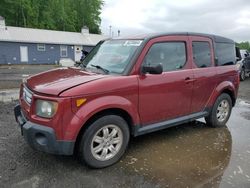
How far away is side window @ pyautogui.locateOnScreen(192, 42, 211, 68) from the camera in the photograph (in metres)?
5.03

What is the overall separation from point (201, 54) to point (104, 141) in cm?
260

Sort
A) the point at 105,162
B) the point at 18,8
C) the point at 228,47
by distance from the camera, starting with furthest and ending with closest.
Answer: the point at 18,8 < the point at 228,47 < the point at 105,162

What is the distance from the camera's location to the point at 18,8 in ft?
135

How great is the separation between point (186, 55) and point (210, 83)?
82 cm

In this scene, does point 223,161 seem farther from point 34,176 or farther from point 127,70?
point 34,176

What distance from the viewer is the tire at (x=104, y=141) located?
11.9 ft

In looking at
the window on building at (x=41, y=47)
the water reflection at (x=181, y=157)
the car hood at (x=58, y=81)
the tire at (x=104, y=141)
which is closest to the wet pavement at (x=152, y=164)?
the water reflection at (x=181, y=157)

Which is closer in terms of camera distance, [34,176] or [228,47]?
[34,176]

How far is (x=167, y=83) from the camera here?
4410mm

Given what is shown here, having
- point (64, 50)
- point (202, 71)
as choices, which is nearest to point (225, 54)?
point (202, 71)

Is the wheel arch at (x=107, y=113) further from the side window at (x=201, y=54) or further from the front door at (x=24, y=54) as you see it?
the front door at (x=24, y=54)

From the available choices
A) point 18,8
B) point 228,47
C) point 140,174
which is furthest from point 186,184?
point 18,8

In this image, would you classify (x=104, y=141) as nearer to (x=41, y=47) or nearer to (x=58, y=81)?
(x=58, y=81)

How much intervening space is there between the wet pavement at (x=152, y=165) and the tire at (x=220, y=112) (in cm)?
37
